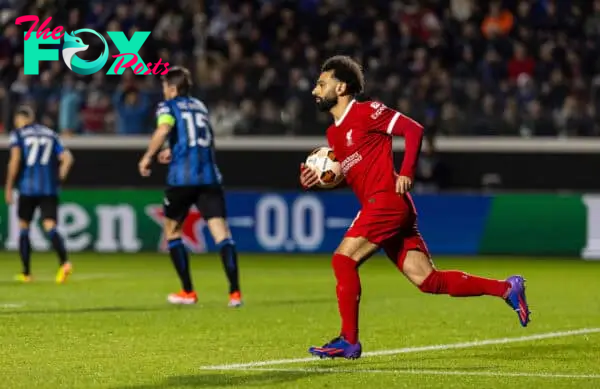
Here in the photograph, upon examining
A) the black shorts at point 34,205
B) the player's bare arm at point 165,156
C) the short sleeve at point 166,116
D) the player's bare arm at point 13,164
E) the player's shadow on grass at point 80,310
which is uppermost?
the short sleeve at point 166,116

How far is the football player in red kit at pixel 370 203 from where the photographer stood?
9.80m

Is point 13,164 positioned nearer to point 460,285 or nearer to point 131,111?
point 131,111

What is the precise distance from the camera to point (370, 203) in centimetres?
995

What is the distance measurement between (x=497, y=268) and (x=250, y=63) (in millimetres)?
7512

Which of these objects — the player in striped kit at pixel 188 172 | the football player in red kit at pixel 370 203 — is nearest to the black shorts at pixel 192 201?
the player in striped kit at pixel 188 172

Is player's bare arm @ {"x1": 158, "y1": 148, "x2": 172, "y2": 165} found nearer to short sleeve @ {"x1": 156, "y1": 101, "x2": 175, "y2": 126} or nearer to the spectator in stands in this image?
short sleeve @ {"x1": 156, "y1": 101, "x2": 175, "y2": 126}

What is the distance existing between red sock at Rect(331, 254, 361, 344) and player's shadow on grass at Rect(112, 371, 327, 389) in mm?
577

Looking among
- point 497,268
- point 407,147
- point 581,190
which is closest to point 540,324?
point 407,147

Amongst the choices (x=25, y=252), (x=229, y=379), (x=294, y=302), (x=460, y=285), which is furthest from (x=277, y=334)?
(x=25, y=252)

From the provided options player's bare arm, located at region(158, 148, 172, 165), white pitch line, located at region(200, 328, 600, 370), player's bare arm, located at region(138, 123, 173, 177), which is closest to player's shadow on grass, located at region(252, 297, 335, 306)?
player's bare arm, located at region(158, 148, 172, 165)

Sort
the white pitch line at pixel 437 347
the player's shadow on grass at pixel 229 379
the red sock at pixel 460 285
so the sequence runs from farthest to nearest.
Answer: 1. the red sock at pixel 460 285
2. the white pitch line at pixel 437 347
3. the player's shadow on grass at pixel 229 379

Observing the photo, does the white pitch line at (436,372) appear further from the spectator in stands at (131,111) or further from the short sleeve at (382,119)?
the spectator in stands at (131,111)

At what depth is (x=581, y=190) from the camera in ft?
89.4

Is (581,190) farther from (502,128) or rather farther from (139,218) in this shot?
(139,218)
